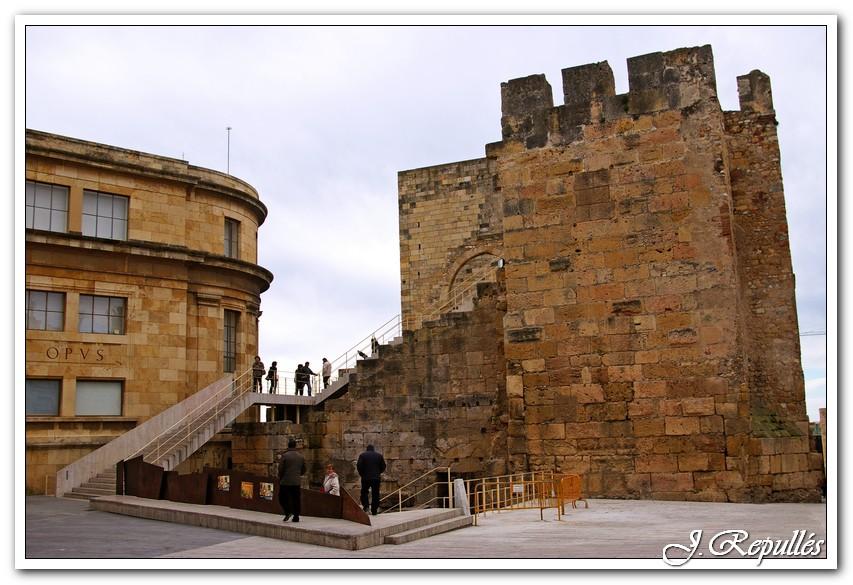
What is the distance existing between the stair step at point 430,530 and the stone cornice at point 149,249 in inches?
470

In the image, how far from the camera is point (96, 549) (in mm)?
9438

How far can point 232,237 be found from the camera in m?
22.8

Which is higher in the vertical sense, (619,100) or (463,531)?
(619,100)

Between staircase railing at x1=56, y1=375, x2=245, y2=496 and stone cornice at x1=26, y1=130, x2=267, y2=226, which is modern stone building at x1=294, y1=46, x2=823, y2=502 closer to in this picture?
staircase railing at x1=56, y1=375, x2=245, y2=496

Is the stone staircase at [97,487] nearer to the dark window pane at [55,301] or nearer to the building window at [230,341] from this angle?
the dark window pane at [55,301]

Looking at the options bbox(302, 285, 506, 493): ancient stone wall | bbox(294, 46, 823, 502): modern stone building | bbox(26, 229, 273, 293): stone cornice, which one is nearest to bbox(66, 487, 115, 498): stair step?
bbox(302, 285, 506, 493): ancient stone wall

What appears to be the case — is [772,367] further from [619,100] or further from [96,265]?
[96,265]

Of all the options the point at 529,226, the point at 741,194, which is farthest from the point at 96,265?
the point at 741,194

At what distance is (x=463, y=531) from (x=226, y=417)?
1002cm

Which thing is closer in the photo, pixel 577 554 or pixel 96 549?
pixel 577 554

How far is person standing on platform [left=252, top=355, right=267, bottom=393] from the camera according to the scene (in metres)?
21.2

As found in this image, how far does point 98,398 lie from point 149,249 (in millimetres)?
3648

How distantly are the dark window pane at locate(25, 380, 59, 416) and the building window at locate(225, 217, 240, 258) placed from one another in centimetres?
597

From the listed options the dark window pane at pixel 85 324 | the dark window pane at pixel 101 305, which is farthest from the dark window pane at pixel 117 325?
the dark window pane at pixel 85 324
